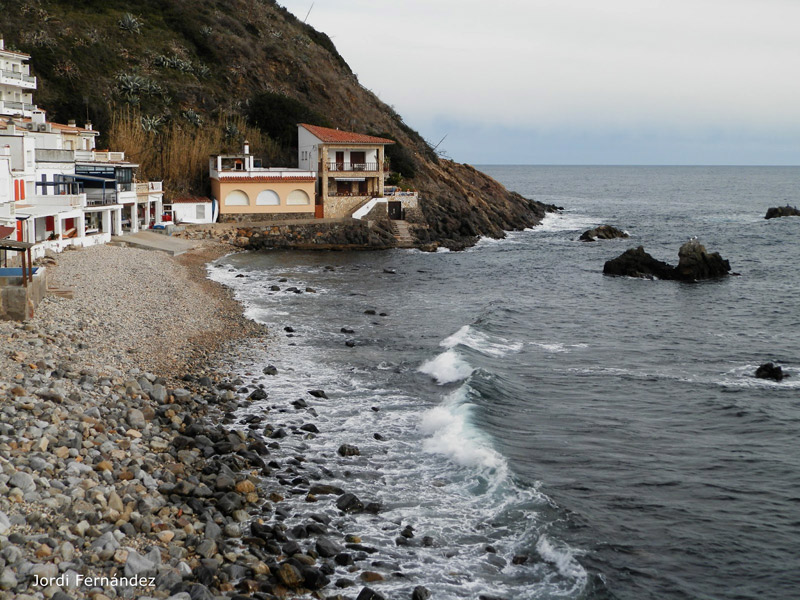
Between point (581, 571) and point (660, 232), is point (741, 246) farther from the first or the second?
point (581, 571)

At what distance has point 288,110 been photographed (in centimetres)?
7219

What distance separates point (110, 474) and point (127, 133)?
52.4 metres

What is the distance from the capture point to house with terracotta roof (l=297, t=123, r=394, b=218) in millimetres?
62031

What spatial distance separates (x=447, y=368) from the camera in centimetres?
2609

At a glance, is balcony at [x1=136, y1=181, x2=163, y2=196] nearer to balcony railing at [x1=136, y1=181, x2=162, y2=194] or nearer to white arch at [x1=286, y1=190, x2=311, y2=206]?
balcony railing at [x1=136, y1=181, x2=162, y2=194]

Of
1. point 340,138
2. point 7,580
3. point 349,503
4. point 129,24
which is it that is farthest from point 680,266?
point 129,24

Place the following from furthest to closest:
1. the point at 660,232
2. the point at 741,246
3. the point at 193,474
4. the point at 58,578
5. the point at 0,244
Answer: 1. the point at 660,232
2. the point at 741,246
3. the point at 0,244
4. the point at 193,474
5. the point at 58,578

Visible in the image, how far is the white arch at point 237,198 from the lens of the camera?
2359 inches

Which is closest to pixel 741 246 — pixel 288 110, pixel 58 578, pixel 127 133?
pixel 288 110

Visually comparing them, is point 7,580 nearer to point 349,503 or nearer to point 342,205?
point 349,503

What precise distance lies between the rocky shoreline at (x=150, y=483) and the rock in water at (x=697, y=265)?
31.6 metres

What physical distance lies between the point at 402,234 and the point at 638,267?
Answer: 794 inches

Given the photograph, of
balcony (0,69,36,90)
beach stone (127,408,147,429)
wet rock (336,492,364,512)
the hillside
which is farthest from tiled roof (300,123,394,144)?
wet rock (336,492,364,512)

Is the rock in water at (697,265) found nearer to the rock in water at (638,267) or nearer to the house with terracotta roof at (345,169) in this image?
the rock in water at (638,267)
